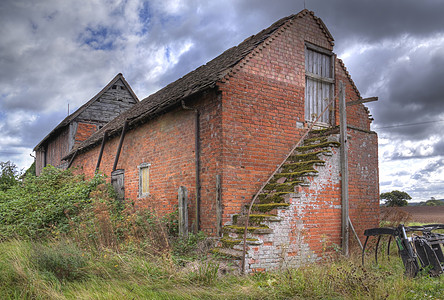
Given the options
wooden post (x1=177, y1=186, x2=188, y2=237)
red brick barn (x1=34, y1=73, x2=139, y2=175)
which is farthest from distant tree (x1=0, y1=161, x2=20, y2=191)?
wooden post (x1=177, y1=186, x2=188, y2=237)

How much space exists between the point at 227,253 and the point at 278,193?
6.12 ft

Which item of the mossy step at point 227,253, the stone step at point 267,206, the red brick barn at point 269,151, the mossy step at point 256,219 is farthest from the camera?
the red brick barn at point 269,151

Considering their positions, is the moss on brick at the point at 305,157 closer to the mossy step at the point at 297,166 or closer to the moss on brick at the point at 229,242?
the mossy step at the point at 297,166

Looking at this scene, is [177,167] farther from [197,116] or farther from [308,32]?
[308,32]

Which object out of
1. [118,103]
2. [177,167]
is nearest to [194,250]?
[177,167]

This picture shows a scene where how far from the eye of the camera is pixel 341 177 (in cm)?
924

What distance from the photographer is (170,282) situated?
19.2 feet

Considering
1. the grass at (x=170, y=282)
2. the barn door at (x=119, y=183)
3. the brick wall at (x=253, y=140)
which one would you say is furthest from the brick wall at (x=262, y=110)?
the barn door at (x=119, y=183)

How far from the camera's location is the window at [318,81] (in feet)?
35.8

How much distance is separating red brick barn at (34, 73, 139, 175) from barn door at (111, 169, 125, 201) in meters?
8.83

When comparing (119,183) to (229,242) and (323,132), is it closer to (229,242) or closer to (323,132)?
(229,242)

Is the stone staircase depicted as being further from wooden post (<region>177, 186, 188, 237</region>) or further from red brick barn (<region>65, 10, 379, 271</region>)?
wooden post (<region>177, 186, 188, 237</region>)

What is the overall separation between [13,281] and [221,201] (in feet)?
14.1

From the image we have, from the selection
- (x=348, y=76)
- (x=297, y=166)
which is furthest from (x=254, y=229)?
(x=348, y=76)
